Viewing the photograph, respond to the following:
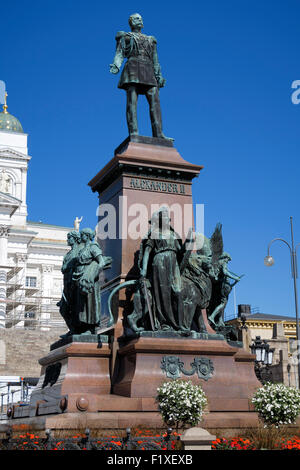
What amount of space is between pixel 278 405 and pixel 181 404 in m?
1.57

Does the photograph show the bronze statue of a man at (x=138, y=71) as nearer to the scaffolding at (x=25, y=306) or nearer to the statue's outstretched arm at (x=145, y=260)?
the statue's outstretched arm at (x=145, y=260)

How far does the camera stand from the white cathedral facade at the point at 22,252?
7444 cm

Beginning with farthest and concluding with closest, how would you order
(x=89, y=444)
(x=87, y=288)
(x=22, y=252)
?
(x=22, y=252) → (x=87, y=288) → (x=89, y=444)

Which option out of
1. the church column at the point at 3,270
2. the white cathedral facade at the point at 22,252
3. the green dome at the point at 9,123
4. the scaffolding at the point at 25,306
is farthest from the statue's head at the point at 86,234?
the green dome at the point at 9,123

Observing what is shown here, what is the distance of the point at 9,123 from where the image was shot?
324 ft

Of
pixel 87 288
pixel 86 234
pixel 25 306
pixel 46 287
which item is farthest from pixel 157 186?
pixel 46 287

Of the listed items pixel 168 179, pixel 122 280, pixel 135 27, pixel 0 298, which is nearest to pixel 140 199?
pixel 168 179

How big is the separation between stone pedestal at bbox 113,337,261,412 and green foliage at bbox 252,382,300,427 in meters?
1.15

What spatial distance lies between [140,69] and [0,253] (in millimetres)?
62363

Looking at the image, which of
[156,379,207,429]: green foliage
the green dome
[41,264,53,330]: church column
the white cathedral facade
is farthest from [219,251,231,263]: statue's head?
the green dome

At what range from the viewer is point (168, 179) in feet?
46.5

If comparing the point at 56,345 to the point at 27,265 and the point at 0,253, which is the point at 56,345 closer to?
the point at 0,253

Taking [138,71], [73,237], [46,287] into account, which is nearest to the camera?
[73,237]

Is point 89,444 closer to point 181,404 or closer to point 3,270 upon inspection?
point 181,404
